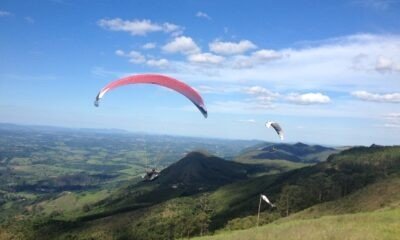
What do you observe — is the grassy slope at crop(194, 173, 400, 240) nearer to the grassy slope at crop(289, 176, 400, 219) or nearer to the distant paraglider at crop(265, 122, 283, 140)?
the distant paraglider at crop(265, 122, 283, 140)

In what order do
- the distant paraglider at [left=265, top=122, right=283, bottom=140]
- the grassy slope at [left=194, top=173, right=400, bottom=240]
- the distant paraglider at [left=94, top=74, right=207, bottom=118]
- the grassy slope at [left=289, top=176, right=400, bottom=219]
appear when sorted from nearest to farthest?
the grassy slope at [left=194, top=173, right=400, bottom=240] → the distant paraglider at [left=94, top=74, right=207, bottom=118] → the distant paraglider at [left=265, top=122, right=283, bottom=140] → the grassy slope at [left=289, top=176, right=400, bottom=219]

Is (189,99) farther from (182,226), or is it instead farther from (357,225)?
(182,226)

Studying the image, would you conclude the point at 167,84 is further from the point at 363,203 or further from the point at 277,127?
the point at 363,203

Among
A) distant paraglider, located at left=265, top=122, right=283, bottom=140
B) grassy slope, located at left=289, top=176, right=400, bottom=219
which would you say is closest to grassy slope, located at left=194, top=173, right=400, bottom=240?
distant paraglider, located at left=265, top=122, right=283, bottom=140

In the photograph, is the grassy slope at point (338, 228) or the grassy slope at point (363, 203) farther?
the grassy slope at point (363, 203)

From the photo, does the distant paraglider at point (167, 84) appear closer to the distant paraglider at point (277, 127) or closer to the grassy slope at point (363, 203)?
the distant paraglider at point (277, 127)

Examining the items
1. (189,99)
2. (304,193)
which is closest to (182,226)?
(304,193)

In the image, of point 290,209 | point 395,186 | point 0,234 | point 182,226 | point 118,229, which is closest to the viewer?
point 395,186

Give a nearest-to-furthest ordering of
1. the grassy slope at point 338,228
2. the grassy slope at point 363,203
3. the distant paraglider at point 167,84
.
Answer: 1. the grassy slope at point 338,228
2. the distant paraglider at point 167,84
3. the grassy slope at point 363,203

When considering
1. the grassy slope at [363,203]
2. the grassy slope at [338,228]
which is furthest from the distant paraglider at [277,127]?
the grassy slope at [363,203]
